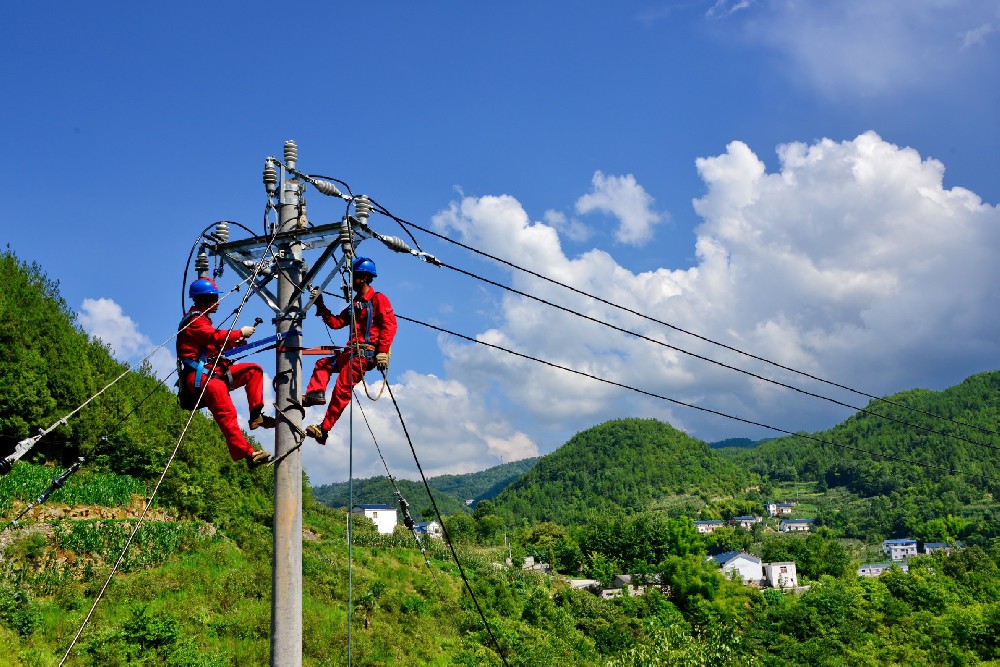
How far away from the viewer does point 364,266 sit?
7.67 m

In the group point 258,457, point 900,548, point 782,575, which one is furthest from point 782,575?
point 258,457

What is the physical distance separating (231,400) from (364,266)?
1.85 m

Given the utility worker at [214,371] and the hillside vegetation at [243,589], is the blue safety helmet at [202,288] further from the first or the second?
the hillside vegetation at [243,589]

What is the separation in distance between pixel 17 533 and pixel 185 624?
18.1 ft

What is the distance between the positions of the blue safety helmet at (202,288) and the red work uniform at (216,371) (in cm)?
24

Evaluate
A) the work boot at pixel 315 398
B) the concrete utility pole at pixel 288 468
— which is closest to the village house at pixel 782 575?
the work boot at pixel 315 398

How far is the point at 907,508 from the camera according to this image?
175 meters

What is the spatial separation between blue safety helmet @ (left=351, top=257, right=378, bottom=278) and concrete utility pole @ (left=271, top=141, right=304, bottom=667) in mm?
906

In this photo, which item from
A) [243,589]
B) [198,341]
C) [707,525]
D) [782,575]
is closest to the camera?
[198,341]

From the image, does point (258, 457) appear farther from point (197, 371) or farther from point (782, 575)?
point (782, 575)

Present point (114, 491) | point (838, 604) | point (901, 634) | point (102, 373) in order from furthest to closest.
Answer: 1. point (838, 604)
2. point (901, 634)
3. point (102, 373)
4. point (114, 491)

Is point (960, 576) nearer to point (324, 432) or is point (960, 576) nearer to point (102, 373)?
point (102, 373)

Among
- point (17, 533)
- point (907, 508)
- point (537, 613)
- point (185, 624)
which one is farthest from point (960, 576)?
point (907, 508)

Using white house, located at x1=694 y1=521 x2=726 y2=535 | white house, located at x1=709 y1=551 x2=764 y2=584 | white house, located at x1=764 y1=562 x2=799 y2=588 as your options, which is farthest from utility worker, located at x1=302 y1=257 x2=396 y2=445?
white house, located at x1=694 y1=521 x2=726 y2=535
